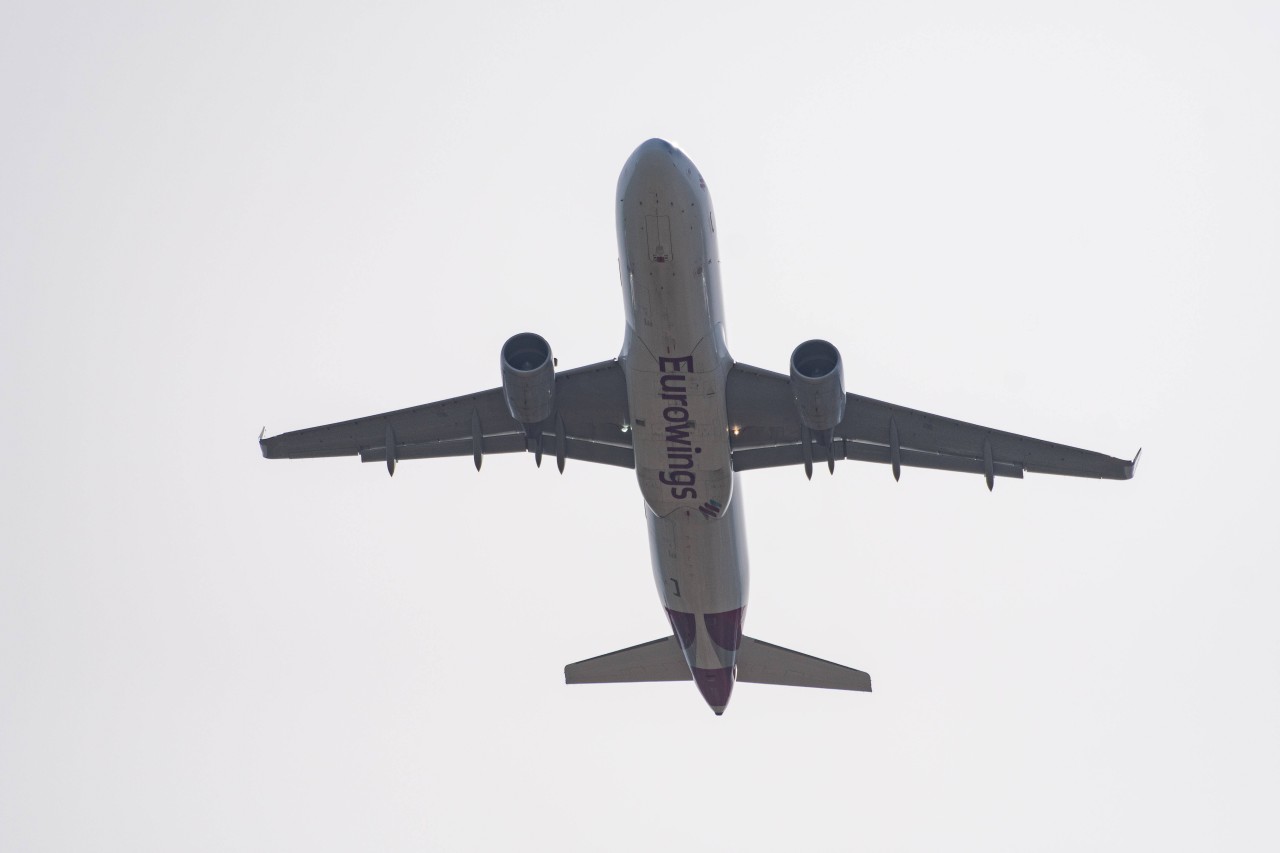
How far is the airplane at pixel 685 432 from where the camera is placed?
3023cm

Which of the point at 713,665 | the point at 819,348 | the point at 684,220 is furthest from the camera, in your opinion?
the point at 713,665

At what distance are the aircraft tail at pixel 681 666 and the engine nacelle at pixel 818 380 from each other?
9.74 metres

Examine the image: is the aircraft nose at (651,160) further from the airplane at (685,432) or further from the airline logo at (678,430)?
the airline logo at (678,430)

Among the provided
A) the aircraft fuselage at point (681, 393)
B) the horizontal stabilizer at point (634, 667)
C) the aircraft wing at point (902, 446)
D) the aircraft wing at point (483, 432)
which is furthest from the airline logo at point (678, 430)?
the horizontal stabilizer at point (634, 667)

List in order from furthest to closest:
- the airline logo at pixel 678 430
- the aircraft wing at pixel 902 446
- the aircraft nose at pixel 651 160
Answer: the aircraft wing at pixel 902 446 → the airline logo at pixel 678 430 → the aircraft nose at pixel 651 160

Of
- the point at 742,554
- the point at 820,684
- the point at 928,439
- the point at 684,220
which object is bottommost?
the point at 820,684

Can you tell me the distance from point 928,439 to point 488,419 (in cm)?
968

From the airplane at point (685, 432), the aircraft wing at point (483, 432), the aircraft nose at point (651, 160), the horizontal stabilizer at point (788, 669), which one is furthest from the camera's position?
the horizontal stabilizer at point (788, 669)

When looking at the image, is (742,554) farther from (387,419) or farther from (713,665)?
(387,419)

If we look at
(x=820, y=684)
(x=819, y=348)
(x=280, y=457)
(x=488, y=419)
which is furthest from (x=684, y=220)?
(x=820, y=684)

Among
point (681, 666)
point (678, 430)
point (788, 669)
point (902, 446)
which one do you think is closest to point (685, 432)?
point (678, 430)

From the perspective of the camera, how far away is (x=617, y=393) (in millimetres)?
34469

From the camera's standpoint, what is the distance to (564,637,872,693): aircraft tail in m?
39.7

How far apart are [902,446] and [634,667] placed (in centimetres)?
904
